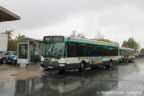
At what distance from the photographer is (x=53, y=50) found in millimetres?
12055

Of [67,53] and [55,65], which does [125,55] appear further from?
[55,65]

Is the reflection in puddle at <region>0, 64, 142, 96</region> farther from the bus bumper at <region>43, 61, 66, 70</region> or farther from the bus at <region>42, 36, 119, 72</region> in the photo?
the bus at <region>42, 36, 119, 72</region>

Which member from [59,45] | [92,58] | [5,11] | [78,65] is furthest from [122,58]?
[5,11]

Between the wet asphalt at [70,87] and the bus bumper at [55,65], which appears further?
the bus bumper at [55,65]

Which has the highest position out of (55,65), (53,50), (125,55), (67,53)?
(53,50)

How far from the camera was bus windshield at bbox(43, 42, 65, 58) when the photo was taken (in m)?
11.8

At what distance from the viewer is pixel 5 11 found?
8.02 m

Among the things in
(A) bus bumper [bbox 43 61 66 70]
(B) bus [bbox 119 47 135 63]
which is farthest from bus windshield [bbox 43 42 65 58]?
(B) bus [bbox 119 47 135 63]

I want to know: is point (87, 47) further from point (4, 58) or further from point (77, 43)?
point (4, 58)

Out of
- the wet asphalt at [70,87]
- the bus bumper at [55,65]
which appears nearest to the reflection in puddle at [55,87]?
the wet asphalt at [70,87]

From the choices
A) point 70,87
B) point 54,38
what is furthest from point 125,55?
point 70,87

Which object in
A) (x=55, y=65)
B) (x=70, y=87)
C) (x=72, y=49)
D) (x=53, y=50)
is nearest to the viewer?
(x=70, y=87)

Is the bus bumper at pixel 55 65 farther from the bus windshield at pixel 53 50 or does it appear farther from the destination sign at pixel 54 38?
the destination sign at pixel 54 38

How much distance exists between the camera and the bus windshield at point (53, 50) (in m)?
11.8
